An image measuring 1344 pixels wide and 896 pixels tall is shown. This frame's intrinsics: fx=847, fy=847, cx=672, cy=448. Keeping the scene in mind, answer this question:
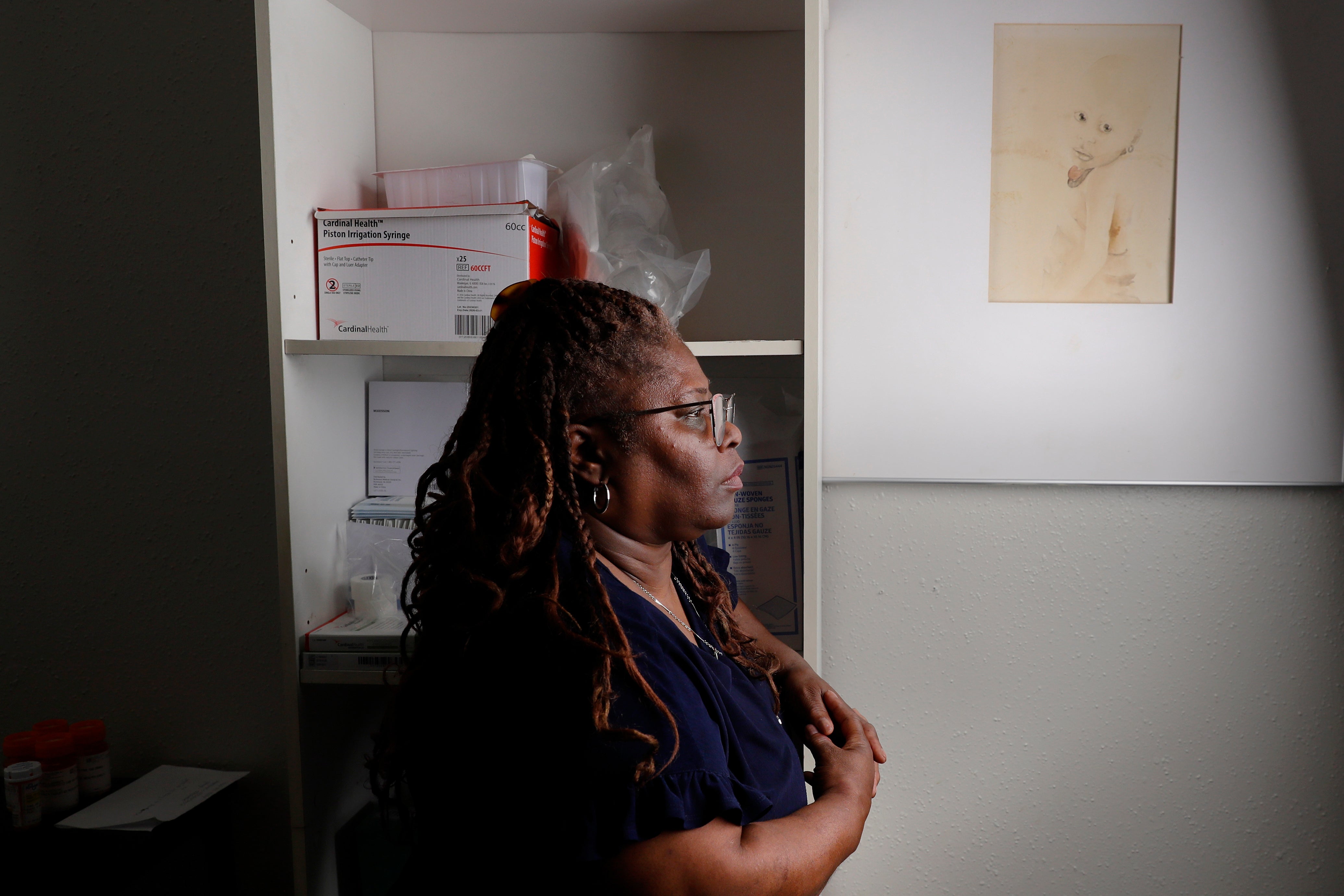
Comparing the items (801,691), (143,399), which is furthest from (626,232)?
(143,399)

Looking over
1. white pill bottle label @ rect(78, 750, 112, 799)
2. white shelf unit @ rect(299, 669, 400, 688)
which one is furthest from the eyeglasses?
white pill bottle label @ rect(78, 750, 112, 799)

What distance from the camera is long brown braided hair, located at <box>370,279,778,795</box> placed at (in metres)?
0.90

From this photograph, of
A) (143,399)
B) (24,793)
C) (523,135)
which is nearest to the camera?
(24,793)

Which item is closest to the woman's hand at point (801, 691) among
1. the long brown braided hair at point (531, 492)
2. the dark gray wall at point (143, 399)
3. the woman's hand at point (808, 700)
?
the woman's hand at point (808, 700)

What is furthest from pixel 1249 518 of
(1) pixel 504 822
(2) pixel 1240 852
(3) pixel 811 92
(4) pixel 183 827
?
(4) pixel 183 827

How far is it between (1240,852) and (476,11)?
2.15 meters

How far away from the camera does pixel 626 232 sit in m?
1.44

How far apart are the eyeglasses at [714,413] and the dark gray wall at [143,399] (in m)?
1.15

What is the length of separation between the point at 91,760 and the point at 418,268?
1183 mm

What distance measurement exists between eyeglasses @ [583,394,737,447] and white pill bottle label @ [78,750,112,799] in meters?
1.37

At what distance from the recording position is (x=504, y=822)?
2.77ft

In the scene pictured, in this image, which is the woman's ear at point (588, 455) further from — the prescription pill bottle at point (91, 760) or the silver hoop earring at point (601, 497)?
the prescription pill bottle at point (91, 760)

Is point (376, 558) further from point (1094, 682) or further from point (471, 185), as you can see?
point (1094, 682)

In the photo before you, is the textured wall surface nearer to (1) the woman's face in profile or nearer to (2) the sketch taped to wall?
(2) the sketch taped to wall
